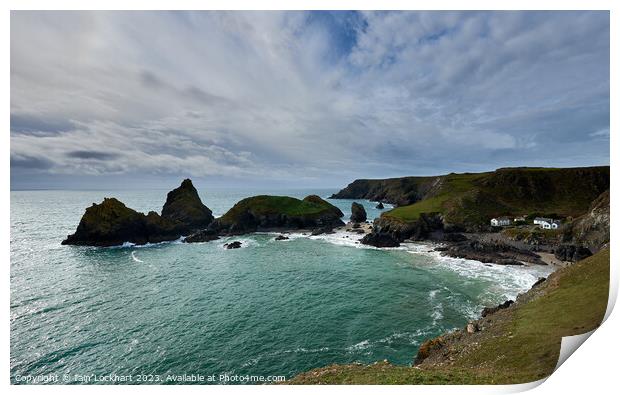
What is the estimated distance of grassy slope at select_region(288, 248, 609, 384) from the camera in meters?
9.19

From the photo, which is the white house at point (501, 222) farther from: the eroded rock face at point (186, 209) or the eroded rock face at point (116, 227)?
the eroded rock face at point (116, 227)

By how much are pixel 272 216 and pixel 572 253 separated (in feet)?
181

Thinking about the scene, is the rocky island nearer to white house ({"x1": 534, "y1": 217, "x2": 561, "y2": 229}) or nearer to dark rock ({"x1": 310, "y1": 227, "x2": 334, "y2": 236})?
dark rock ({"x1": 310, "y1": 227, "x2": 334, "y2": 236})

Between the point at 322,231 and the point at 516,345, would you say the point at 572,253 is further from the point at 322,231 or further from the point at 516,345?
the point at 322,231

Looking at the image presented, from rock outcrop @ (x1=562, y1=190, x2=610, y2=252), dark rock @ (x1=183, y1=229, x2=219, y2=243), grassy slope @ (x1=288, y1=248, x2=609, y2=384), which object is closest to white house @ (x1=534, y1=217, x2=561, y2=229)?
rock outcrop @ (x1=562, y1=190, x2=610, y2=252)

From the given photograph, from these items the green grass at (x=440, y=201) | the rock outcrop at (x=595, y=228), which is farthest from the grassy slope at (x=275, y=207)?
the rock outcrop at (x=595, y=228)

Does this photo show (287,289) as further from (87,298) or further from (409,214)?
(409,214)

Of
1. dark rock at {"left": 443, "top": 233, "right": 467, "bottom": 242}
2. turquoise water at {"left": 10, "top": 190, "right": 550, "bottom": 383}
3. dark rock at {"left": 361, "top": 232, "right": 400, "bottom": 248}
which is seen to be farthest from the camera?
dark rock at {"left": 443, "top": 233, "right": 467, "bottom": 242}

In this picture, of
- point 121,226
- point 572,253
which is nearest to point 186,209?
point 121,226

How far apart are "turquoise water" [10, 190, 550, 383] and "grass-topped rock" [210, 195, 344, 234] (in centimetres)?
2327

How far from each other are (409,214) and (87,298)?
5736 cm

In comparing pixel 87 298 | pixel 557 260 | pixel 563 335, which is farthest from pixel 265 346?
pixel 557 260

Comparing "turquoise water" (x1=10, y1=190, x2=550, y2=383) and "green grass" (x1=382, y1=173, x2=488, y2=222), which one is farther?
"green grass" (x1=382, y1=173, x2=488, y2=222)

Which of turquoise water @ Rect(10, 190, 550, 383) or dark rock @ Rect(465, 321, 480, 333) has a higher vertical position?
dark rock @ Rect(465, 321, 480, 333)
